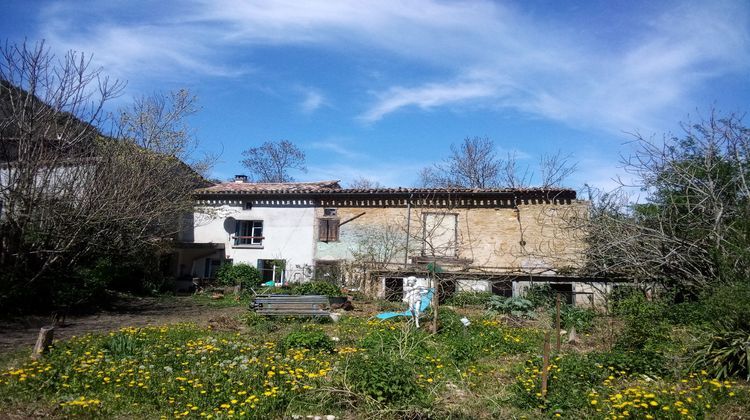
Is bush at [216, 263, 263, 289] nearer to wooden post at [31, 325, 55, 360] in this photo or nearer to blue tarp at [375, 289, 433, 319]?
blue tarp at [375, 289, 433, 319]

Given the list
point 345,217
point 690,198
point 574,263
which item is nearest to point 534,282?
point 574,263

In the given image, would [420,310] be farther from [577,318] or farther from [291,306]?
[577,318]

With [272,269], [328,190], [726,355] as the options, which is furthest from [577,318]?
[272,269]

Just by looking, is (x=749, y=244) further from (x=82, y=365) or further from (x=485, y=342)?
(x=82, y=365)

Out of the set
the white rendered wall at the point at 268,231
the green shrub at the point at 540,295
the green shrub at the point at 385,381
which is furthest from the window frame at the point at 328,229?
the green shrub at the point at 385,381

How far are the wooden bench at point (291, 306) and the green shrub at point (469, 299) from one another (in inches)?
199

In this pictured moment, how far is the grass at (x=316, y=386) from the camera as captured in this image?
5.72m

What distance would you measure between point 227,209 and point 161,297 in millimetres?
6327

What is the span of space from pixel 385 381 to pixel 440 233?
1716 centimetres

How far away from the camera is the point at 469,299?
17422 millimetres

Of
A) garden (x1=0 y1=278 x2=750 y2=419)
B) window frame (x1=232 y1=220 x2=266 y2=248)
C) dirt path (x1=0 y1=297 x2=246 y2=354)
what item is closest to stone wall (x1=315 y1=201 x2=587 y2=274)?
window frame (x1=232 y1=220 x2=266 y2=248)

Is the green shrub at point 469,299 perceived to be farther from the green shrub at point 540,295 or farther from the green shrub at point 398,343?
the green shrub at point 398,343

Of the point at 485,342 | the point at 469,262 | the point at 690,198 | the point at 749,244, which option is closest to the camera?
the point at 485,342

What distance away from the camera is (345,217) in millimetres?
23828
